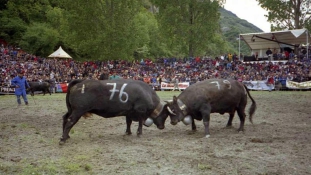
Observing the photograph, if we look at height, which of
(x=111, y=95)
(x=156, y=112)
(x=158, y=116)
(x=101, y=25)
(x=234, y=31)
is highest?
(x=234, y=31)

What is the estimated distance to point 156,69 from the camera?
38188 millimetres

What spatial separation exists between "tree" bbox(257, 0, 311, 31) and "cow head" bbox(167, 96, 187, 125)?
30.5m

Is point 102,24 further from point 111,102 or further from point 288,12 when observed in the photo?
point 111,102

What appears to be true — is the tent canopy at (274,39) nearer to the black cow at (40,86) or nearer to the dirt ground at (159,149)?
the black cow at (40,86)

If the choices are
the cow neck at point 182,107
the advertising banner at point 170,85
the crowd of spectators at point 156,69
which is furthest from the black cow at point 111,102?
the advertising banner at point 170,85

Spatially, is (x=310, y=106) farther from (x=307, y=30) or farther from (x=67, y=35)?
(x=67, y=35)

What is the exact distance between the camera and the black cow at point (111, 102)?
32.1 feet

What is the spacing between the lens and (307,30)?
3419cm

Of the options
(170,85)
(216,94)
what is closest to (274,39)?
(170,85)

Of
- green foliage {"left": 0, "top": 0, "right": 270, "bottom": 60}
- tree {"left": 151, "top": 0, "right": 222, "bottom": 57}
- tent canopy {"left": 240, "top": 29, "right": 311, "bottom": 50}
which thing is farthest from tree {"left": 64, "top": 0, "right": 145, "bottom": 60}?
tent canopy {"left": 240, "top": 29, "right": 311, "bottom": 50}

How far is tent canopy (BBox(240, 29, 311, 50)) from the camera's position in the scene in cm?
3633

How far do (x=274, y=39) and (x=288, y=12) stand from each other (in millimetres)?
3045

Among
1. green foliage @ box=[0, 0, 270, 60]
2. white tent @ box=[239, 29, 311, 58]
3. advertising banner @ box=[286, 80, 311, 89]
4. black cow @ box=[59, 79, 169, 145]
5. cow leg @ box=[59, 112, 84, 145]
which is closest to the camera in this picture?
cow leg @ box=[59, 112, 84, 145]

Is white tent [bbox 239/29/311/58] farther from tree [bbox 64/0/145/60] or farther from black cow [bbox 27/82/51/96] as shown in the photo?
black cow [bbox 27/82/51/96]
